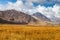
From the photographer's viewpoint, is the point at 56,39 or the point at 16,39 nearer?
the point at 16,39

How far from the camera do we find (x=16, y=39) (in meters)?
10.3

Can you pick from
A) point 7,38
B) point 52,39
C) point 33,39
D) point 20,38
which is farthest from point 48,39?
point 7,38

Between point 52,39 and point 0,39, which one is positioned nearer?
point 0,39

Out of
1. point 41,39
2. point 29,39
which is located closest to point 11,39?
point 29,39

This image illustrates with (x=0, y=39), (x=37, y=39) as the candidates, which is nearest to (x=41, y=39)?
(x=37, y=39)

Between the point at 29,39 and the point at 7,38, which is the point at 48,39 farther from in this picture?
the point at 7,38

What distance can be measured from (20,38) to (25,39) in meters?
0.39

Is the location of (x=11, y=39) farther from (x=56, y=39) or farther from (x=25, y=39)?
(x=56, y=39)

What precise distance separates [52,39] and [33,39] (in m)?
1.25

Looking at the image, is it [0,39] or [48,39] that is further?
[48,39]

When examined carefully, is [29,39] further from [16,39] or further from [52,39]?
[52,39]

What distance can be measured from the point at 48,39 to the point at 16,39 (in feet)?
6.87

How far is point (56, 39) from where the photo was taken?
11.0 meters

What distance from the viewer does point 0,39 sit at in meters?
10.2
